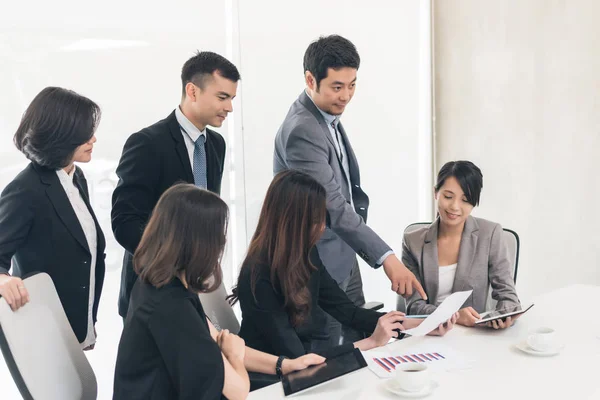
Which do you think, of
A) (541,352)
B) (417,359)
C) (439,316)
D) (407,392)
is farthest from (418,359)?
(541,352)

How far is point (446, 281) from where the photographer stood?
2572 millimetres

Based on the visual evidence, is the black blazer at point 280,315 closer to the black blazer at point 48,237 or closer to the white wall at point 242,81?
the black blazer at point 48,237

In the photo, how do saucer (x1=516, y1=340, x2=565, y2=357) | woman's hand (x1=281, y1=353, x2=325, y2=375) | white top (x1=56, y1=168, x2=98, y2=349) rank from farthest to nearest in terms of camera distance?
white top (x1=56, y1=168, x2=98, y2=349) < saucer (x1=516, y1=340, x2=565, y2=357) < woman's hand (x1=281, y1=353, x2=325, y2=375)

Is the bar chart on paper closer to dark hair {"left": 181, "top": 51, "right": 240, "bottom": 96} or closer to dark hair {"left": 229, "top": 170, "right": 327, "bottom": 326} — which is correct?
dark hair {"left": 229, "top": 170, "right": 327, "bottom": 326}

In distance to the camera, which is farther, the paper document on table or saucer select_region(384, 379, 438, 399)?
the paper document on table

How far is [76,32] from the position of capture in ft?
9.77

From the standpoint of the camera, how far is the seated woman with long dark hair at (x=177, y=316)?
1.46m

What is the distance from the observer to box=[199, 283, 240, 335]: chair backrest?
2.27 m

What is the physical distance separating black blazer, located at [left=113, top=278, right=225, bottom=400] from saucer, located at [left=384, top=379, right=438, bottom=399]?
0.43m

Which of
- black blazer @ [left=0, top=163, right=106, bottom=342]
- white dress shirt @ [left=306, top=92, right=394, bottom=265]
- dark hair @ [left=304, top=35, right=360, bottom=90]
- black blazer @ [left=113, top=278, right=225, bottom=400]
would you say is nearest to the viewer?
black blazer @ [left=113, top=278, right=225, bottom=400]

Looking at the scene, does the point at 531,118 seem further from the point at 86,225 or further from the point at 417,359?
the point at 86,225

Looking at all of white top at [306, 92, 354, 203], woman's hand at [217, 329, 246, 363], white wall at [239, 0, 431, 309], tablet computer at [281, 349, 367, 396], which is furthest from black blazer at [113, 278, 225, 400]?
white wall at [239, 0, 431, 309]

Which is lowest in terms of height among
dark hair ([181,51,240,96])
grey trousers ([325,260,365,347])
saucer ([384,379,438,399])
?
grey trousers ([325,260,365,347])

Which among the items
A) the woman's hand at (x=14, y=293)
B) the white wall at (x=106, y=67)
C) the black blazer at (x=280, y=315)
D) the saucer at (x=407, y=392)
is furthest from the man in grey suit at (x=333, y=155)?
the woman's hand at (x=14, y=293)
